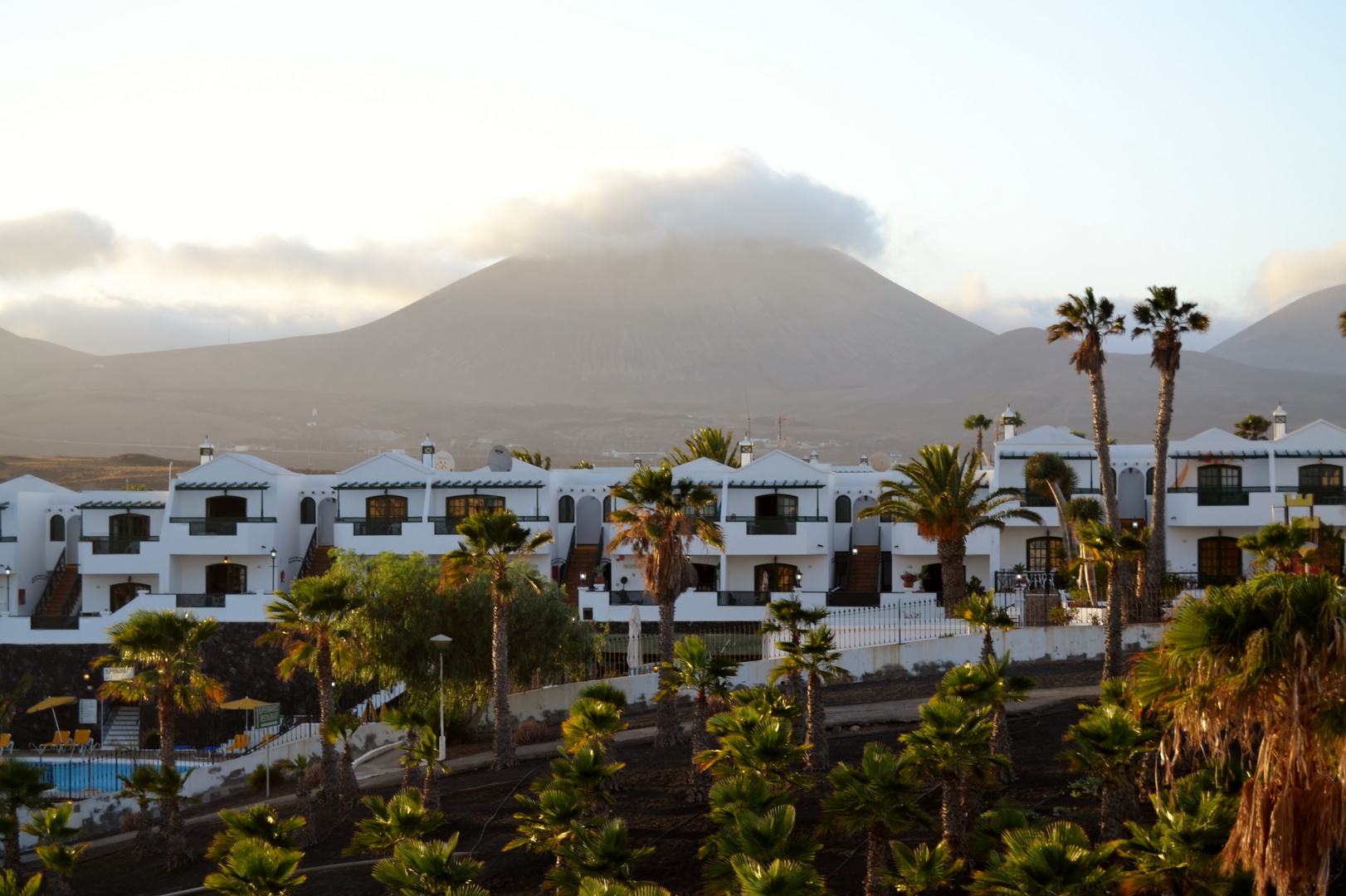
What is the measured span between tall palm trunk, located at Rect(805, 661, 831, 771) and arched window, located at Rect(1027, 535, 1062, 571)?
89.5 ft

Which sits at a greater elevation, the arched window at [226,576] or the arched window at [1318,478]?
the arched window at [1318,478]

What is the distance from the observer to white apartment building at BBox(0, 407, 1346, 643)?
4362 cm

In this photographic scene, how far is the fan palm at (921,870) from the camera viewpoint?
13.5 metres

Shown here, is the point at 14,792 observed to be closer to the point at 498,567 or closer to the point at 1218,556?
the point at 498,567

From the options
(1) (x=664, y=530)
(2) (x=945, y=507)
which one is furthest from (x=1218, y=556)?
(1) (x=664, y=530)

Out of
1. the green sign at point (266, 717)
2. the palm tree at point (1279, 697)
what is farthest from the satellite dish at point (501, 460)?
the palm tree at point (1279, 697)

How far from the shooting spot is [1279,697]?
9.25 metres

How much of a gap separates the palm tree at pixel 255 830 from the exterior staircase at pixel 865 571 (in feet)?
92.7

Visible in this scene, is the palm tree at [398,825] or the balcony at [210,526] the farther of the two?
the balcony at [210,526]

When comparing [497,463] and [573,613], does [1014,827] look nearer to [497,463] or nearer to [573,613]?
[573,613]

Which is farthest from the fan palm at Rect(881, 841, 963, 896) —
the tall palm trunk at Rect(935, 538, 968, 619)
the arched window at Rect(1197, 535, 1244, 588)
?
the arched window at Rect(1197, 535, 1244, 588)

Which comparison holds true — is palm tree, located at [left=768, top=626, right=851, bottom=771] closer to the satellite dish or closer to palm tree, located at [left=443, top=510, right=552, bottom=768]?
palm tree, located at [left=443, top=510, right=552, bottom=768]

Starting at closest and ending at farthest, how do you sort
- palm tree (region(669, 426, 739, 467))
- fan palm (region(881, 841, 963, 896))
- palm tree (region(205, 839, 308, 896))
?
1. fan palm (region(881, 841, 963, 896))
2. palm tree (region(205, 839, 308, 896))
3. palm tree (region(669, 426, 739, 467))

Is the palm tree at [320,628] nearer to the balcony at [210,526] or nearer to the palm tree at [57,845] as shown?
the palm tree at [57,845]
